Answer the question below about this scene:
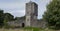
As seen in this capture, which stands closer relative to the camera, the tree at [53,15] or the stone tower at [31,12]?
the tree at [53,15]

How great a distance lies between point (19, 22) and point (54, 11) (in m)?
37.8

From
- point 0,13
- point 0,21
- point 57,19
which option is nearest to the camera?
point 57,19

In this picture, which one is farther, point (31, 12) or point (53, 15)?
point (31, 12)

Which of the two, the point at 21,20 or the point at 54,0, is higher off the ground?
the point at 54,0

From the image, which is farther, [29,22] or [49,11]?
[29,22]

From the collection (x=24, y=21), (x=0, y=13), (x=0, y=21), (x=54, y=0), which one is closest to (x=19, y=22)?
(x=24, y=21)

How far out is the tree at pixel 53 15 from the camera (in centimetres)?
2966

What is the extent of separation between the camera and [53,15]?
99.5 feet

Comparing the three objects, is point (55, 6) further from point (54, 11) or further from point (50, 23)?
point (50, 23)

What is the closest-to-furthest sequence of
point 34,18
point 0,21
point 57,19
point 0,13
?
point 57,19 < point 0,21 < point 0,13 < point 34,18

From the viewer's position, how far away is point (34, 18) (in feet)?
218

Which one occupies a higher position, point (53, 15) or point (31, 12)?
point (31, 12)

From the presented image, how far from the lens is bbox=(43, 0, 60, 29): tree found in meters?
29.7

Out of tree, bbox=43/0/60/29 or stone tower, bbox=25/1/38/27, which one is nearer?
tree, bbox=43/0/60/29
